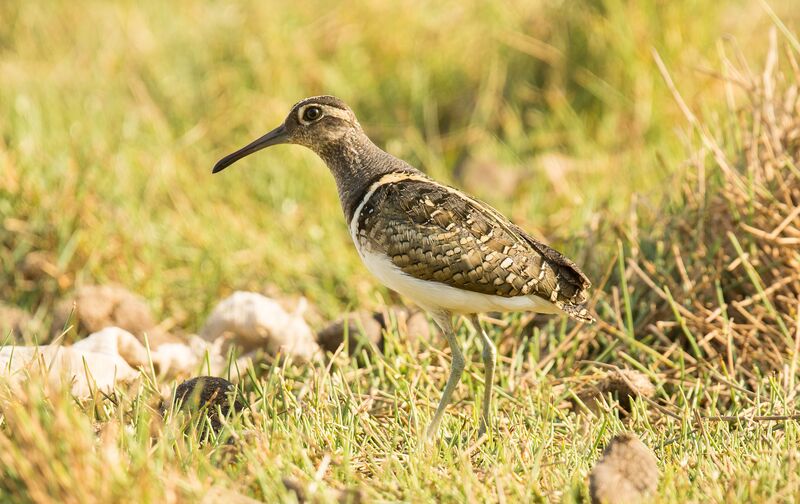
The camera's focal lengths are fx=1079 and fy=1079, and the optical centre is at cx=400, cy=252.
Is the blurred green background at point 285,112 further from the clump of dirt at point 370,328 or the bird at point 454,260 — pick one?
the bird at point 454,260

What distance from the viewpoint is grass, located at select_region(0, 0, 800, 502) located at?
328cm

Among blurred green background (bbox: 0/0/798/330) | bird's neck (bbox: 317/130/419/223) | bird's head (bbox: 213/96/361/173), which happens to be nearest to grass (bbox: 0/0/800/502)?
blurred green background (bbox: 0/0/798/330)

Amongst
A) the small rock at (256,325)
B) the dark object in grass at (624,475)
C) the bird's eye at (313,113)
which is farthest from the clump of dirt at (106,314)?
the dark object in grass at (624,475)

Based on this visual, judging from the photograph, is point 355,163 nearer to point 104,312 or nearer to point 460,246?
point 460,246

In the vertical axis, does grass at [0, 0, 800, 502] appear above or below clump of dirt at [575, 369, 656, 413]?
above

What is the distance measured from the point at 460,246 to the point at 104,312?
2.09m

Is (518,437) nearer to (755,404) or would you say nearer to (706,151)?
(755,404)

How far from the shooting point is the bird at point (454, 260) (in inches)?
149

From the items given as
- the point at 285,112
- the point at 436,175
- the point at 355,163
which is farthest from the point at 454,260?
the point at 285,112

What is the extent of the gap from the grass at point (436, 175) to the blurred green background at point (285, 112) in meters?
0.02

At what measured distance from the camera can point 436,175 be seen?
693 cm

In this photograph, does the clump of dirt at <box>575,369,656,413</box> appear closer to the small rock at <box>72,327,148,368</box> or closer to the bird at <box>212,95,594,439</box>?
the bird at <box>212,95,594,439</box>

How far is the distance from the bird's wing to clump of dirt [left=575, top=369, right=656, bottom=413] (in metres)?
0.42

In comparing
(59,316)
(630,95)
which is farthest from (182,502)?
(630,95)
